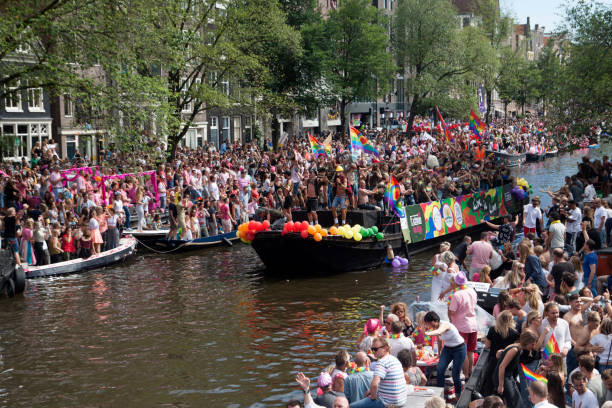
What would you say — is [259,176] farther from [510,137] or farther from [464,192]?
[510,137]

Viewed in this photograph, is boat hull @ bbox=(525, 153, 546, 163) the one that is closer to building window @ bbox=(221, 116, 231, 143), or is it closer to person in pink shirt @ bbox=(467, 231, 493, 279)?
building window @ bbox=(221, 116, 231, 143)

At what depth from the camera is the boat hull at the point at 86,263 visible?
2284 cm

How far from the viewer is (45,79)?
79.5 feet

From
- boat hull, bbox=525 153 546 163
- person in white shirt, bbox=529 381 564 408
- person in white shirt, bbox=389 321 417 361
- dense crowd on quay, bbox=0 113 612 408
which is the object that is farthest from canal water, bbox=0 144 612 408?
boat hull, bbox=525 153 546 163

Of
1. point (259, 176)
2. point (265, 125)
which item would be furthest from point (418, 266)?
point (265, 125)

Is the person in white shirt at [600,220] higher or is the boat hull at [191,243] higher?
the person in white shirt at [600,220]

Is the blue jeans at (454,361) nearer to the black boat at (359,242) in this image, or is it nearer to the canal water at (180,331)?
the canal water at (180,331)

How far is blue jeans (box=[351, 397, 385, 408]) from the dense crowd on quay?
0.07 ft

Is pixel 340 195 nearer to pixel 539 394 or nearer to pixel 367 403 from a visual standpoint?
pixel 367 403

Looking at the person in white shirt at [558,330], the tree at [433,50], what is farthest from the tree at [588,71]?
the tree at [433,50]

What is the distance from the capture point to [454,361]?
37.8 feet

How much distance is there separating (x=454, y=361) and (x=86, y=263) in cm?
1571

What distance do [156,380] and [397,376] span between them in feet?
21.2

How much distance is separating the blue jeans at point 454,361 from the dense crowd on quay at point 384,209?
2 centimetres
